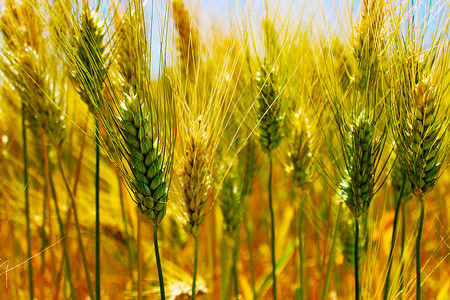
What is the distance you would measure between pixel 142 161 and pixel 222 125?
0.77ft

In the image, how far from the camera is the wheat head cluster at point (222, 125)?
782mm

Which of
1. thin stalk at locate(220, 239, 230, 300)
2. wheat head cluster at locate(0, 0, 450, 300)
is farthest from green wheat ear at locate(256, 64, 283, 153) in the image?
thin stalk at locate(220, 239, 230, 300)

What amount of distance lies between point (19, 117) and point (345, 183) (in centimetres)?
95

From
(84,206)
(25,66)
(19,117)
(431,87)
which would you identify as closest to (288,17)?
(431,87)

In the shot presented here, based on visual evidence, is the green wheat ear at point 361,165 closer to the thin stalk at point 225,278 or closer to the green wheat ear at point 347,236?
the green wheat ear at point 347,236

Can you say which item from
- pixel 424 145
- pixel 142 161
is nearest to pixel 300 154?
pixel 424 145

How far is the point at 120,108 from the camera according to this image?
737mm

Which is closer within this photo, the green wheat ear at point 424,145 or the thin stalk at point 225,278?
the green wheat ear at point 424,145

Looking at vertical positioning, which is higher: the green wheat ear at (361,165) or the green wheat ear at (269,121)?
the green wheat ear at (269,121)

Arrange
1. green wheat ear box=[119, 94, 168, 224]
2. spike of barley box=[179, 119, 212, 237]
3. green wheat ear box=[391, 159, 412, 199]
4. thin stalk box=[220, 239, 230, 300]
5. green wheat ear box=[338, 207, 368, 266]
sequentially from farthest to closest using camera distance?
thin stalk box=[220, 239, 230, 300]
green wheat ear box=[338, 207, 368, 266]
green wheat ear box=[391, 159, 412, 199]
spike of barley box=[179, 119, 212, 237]
green wheat ear box=[119, 94, 168, 224]

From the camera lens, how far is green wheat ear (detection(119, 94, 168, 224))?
73 centimetres

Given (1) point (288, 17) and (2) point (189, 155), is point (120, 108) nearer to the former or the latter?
(2) point (189, 155)

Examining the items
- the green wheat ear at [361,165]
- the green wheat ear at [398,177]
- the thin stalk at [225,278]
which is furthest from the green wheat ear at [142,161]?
the thin stalk at [225,278]

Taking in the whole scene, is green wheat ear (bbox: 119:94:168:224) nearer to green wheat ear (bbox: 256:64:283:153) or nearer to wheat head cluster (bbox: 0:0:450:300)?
wheat head cluster (bbox: 0:0:450:300)
